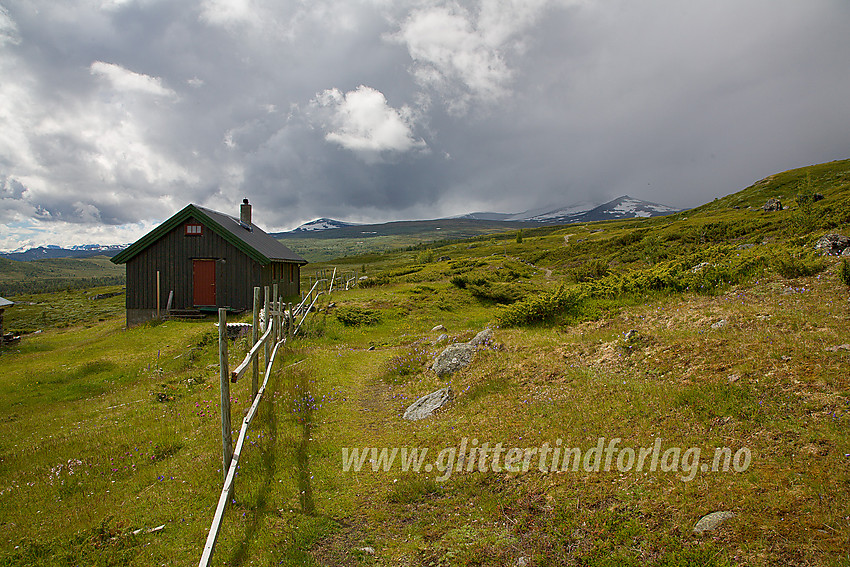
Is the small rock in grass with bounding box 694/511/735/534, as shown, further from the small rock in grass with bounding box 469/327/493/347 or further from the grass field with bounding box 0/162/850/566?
the small rock in grass with bounding box 469/327/493/347

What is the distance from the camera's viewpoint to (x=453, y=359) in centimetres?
1121

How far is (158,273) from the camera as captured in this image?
93.0 ft

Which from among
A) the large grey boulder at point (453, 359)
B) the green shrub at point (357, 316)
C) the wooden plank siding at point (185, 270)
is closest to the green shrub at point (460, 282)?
the green shrub at point (357, 316)

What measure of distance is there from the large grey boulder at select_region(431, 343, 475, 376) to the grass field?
37cm

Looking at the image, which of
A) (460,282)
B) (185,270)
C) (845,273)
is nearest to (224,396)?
(845,273)

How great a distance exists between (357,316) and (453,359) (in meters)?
12.7

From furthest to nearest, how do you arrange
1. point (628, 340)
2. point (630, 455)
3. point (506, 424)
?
point (628, 340)
point (506, 424)
point (630, 455)

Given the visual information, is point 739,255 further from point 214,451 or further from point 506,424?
point 214,451

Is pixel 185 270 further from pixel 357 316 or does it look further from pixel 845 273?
pixel 845 273

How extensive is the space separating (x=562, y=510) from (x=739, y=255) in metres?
11.0

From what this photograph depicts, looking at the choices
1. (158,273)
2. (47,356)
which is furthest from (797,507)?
(158,273)

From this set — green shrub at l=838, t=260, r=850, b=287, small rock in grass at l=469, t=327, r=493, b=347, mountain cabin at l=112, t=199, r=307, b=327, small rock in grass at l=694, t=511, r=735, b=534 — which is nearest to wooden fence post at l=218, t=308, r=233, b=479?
small rock in grass at l=694, t=511, r=735, b=534

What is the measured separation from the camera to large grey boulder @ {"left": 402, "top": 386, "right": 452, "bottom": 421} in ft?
29.3

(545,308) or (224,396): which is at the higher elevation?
(545,308)
